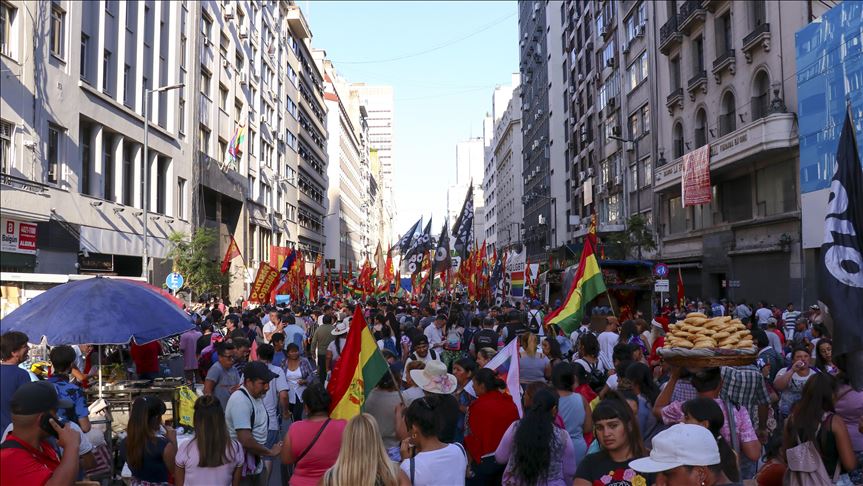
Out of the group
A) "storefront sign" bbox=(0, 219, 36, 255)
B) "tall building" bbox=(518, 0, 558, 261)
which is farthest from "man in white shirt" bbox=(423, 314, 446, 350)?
"tall building" bbox=(518, 0, 558, 261)

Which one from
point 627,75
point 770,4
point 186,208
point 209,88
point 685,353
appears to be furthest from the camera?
point 627,75

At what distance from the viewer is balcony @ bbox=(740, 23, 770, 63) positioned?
26897 mm

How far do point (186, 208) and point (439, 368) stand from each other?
30.9 m

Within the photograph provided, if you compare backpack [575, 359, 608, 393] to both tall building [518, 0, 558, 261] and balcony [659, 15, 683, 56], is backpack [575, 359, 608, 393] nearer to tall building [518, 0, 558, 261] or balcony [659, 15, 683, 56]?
balcony [659, 15, 683, 56]

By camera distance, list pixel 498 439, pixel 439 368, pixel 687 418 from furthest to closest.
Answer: pixel 439 368
pixel 498 439
pixel 687 418

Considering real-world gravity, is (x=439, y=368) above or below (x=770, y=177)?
below

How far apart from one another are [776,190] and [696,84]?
24.3 ft

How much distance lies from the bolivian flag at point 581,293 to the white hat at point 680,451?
252 inches

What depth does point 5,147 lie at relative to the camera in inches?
765

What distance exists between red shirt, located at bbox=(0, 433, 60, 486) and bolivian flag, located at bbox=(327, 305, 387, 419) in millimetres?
2280

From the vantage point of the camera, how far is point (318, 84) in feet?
258

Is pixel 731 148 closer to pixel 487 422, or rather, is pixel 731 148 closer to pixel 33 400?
pixel 487 422

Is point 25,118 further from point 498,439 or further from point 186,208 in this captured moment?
point 498,439

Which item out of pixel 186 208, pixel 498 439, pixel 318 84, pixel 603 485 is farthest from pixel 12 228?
pixel 318 84
